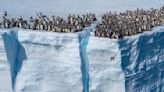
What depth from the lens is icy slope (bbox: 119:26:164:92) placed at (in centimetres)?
907

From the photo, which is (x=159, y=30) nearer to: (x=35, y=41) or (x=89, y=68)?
(x=89, y=68)

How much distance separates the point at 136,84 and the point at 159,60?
0.96m

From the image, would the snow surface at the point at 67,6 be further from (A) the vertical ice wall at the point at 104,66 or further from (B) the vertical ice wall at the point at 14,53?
(A) the vertical ice wall at the point at 104,66

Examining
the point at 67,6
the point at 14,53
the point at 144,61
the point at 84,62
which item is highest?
the point at 67,6

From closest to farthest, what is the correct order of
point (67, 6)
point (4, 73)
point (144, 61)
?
1. point (4, 73)
2. point (144, 61)
3. point (67, 6)

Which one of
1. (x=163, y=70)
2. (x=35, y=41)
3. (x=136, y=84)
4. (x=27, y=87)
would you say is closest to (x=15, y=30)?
(x=35, y=41)

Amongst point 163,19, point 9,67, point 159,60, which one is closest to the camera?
point 9,67

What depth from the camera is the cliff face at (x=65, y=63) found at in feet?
29.1

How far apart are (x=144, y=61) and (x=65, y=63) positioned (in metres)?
1.69

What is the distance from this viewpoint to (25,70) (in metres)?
8.97

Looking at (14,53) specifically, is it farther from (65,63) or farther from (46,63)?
(65,63)

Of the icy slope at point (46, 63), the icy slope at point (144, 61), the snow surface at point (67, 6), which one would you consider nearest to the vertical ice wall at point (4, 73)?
the icy slope at point (46, 63)

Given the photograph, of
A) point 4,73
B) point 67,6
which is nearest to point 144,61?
point 4,73

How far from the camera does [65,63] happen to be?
29.3 ft
